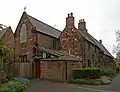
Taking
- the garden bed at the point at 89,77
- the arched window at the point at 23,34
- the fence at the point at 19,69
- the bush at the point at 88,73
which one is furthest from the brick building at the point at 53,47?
the garden bed at the point at 89,77

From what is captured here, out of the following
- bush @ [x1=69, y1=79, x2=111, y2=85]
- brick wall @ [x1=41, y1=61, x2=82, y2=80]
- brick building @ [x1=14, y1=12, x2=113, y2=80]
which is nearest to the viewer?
bush @ [x1=69, y1=79, x2=111, y2=85]

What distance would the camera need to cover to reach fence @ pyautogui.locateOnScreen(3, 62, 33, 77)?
31497 mm

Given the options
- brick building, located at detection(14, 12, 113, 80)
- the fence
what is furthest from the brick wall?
the fence

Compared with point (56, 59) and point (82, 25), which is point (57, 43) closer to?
point (82, 25)

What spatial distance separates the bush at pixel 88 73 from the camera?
24422 mm

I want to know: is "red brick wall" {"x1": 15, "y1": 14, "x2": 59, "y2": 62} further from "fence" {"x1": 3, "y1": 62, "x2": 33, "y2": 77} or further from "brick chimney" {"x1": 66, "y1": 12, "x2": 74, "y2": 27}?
"brick chimney" {"x1": 66, "y1": 12, "x2": 74, "y2": 27}

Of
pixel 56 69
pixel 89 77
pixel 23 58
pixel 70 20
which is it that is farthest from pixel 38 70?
pixel 70 20

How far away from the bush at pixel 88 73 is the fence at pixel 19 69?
8.77 metres

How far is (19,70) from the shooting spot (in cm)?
3375

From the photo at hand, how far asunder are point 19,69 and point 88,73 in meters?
14.1

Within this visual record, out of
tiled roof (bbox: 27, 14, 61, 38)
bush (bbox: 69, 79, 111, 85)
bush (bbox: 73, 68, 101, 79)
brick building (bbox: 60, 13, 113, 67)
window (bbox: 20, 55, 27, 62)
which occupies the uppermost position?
tiled roof (bbox: 27, 14, 61, 38)

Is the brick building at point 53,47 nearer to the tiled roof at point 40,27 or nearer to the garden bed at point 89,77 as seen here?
the tiled roof at point 40,27

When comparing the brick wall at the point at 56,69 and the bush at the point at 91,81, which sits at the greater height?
the brick wall at the point at 56,69

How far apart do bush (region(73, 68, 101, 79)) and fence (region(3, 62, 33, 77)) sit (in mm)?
8775
